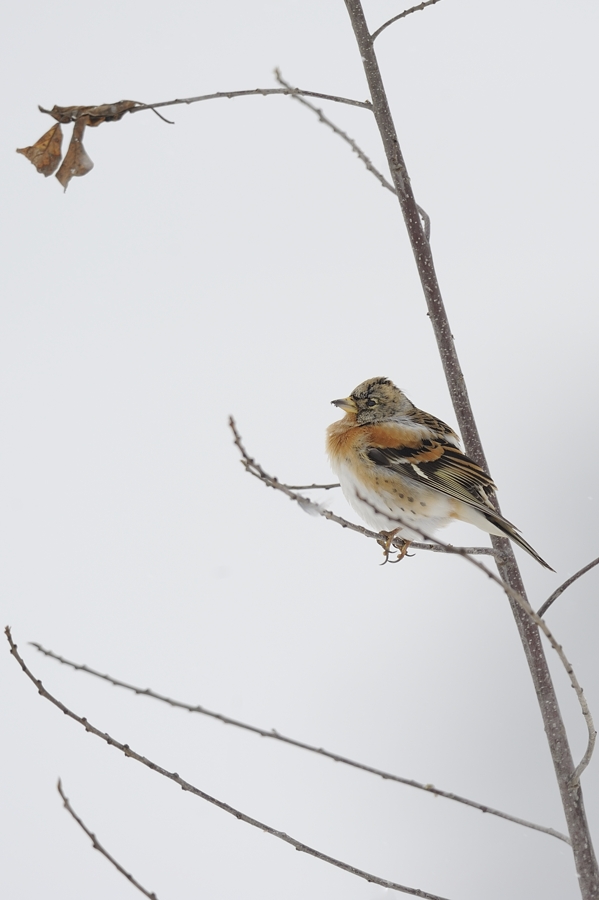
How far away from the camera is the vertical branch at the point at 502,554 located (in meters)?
1.29

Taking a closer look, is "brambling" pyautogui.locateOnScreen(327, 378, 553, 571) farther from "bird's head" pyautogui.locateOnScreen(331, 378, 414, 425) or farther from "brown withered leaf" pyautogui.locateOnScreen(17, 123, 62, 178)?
"brown withered leaf" pyautogui.locateOnScreen(17, 123, 62, 178)

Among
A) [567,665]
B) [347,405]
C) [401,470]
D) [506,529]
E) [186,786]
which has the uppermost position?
[347,405]

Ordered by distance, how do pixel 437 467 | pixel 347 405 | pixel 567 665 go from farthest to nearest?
pixel 347 405, pixel 437 467, pixel 567 665

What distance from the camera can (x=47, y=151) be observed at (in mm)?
1528

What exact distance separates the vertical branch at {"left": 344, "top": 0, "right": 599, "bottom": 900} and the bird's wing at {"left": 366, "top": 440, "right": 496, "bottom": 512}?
413mm

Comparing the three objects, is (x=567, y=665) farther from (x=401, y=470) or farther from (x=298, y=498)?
(x=401, y=470)

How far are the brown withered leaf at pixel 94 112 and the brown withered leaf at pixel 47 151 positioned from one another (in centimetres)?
6

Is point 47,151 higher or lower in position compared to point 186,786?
higher

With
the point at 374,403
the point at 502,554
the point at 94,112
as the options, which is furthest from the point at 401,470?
the point at 94,112

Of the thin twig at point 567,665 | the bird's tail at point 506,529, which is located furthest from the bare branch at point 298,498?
the bird's tail at point 506,529

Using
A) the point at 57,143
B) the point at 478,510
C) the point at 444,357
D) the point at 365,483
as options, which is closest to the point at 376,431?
the point at 365,483

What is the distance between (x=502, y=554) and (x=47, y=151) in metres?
1.13

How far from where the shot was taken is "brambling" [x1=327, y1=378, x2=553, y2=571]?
1828 millimetres

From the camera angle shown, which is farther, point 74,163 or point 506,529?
point 506,529
